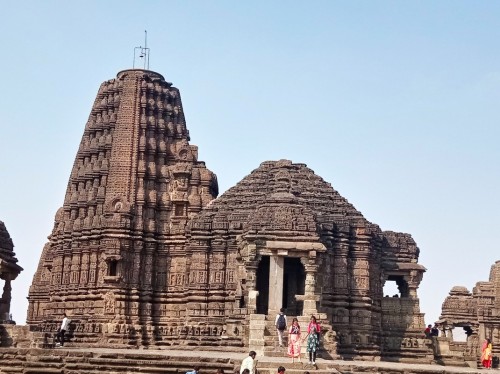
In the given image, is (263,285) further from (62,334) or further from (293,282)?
(62,334)

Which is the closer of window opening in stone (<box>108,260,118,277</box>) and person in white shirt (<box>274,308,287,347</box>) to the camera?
person in white shirt (<box>274,308,287,347</box>)

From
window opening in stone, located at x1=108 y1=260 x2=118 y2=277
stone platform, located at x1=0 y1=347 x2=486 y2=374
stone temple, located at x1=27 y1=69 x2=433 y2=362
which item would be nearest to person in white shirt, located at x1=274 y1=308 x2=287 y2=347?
stone platform, located at x1=0 y1=347 x2=486 y2=374

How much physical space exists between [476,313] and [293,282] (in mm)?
16786

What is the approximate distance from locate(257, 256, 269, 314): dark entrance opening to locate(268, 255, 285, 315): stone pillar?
2.90 metres

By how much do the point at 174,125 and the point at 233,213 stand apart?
7310 mm

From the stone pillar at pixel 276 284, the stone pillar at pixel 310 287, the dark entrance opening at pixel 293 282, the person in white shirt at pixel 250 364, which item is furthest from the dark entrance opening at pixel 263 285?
the person in white shirt at pixel 250 364

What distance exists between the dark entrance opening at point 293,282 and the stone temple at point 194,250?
44 millimetres

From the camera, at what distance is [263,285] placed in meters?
31.8

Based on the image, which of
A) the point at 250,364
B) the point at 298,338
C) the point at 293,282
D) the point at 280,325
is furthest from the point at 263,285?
the point at 250,364

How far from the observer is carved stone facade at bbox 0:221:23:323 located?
101 ft

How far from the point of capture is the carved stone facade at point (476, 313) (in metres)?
41.5

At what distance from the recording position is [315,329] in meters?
20.9

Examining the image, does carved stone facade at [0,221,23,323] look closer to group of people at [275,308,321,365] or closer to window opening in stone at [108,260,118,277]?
window opening in stone at [108,260,118,277]

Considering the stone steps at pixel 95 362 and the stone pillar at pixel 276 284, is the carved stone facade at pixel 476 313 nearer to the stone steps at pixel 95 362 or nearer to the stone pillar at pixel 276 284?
the stone pillar at pixel 276 284
